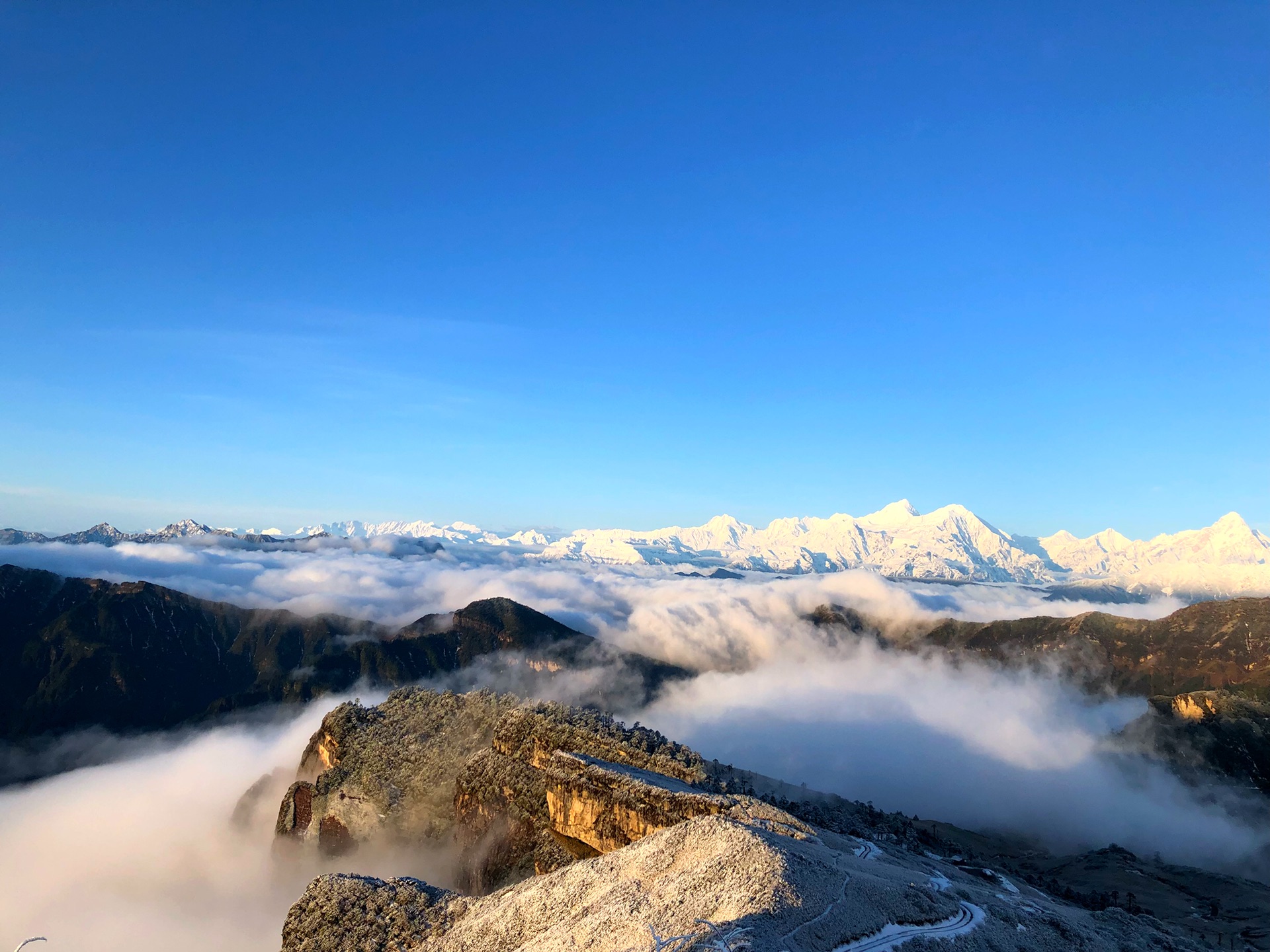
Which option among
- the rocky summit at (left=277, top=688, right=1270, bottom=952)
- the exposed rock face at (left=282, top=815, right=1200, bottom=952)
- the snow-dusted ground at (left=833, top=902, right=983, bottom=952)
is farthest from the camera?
the rocky summit at (left=277, top=688, right=1270, bottom=952)

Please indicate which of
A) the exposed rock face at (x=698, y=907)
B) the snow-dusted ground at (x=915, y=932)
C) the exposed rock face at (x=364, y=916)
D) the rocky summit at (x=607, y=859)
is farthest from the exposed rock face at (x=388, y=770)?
the snow-dusted ground at (x=915, y=932)

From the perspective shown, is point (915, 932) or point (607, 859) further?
point (607, 859)

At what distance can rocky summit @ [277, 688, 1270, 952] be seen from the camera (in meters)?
52.4

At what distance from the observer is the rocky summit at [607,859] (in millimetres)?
52375

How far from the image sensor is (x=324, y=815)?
118250mm

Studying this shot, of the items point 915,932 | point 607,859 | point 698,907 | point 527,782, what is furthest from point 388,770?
point 915,932

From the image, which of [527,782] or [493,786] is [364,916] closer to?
[527,782]

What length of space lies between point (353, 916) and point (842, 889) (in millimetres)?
51302

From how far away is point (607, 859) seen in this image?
67.8 meters

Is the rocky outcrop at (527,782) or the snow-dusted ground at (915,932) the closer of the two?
the snow-dusted ground at (915,932)

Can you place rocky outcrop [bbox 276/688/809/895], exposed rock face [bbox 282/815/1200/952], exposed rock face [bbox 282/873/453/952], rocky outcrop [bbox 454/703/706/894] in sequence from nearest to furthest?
exposed rock face [bbox 282/815/1200/952]
exposed rock face [bbox 282/873/453/952]
rocky outcrop [bbox 276/688/809/895]
rocky outcrop [bbox 454/703/706/894]

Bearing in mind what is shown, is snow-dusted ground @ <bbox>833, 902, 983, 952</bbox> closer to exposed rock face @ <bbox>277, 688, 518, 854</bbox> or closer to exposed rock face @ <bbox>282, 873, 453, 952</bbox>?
exposed rock face @ <bbox>282, 873, 453, 952</bbox>

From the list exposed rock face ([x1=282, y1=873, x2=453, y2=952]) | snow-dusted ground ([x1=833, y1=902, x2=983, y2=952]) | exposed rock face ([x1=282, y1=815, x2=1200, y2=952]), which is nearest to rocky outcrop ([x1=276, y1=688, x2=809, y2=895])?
exposed rock face ([x1=282, y1=815, x2=1200, y2=952])

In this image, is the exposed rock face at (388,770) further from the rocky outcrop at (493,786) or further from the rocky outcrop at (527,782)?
the rocky outcrop at (527,782)
